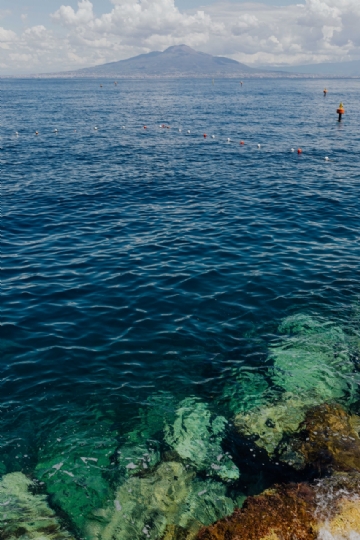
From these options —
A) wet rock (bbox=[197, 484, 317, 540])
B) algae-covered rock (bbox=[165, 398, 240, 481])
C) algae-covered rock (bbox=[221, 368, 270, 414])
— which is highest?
wet rock (bbox=[197, 484, 317, 540])

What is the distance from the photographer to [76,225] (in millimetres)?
29625

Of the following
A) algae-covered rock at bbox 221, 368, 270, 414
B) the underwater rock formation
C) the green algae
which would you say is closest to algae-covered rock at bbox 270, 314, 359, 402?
the green algae

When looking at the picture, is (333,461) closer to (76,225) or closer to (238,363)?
(238,363)

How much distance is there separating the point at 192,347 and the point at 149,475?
243 inches

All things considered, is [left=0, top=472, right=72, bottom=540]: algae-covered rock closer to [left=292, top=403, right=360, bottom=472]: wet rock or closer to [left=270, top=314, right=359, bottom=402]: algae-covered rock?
[left=292, top=403, right=360, bottom=472]: wet rock

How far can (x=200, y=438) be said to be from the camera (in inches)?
527

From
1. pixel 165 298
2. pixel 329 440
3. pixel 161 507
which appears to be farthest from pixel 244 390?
pixel 165 298

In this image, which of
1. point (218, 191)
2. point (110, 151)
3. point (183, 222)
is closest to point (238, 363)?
point (183, 222)

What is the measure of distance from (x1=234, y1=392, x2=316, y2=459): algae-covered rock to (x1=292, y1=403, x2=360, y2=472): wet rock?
1.23 ft

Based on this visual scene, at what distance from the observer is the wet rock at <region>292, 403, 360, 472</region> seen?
11828 mm

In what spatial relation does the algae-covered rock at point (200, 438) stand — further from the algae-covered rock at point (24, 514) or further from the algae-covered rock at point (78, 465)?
the algae-covered rock at point (24, 514)

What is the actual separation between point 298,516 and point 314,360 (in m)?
7.60

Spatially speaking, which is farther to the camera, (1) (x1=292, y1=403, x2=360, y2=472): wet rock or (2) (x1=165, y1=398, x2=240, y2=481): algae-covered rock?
(2) (x1=165, y1=398, x2=240, y2=481): algae-covered rock

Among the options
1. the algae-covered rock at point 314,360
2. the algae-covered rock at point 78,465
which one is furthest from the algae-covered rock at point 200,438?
the algae-covered rock at point 314,360
